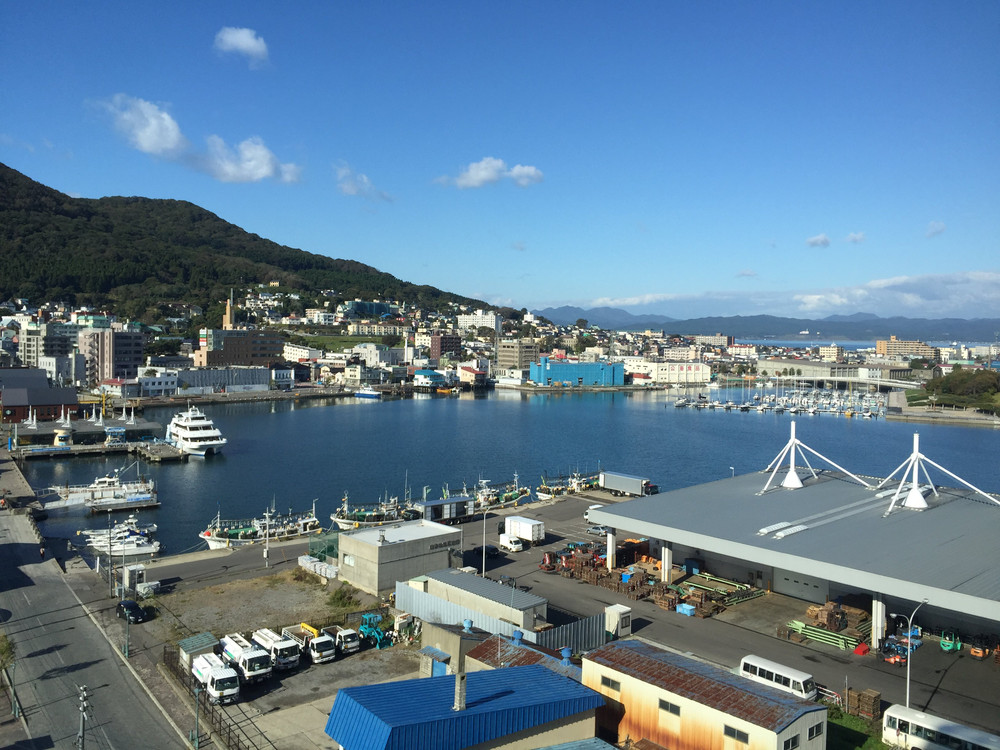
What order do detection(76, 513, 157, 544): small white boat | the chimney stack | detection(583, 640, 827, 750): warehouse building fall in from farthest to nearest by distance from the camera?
1. detection(76, 513, 157, 544): small white boat
2. detection(583, 640, 827, 750): warehouse building
3. the chimney stack

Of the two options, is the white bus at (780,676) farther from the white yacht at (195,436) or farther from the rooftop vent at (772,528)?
the white yacht at (195,436)

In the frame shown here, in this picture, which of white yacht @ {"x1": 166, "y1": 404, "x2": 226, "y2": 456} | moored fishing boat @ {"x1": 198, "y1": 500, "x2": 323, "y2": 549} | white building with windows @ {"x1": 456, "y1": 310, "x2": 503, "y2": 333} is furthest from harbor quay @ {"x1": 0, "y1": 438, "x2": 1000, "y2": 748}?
white building with windows @ {"x1": 456, "y1": 310, "x2": 503, "y2": 333}

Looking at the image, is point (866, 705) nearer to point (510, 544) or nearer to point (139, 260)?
point (510, 544)

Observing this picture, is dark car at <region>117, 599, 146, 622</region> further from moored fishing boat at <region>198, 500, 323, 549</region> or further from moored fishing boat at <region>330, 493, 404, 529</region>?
moored fishing boat at <region>330, 493, 404, 529</region>

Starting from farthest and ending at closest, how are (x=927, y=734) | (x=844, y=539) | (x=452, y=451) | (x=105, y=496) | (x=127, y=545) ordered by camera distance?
(x=452, y=451) < (x=105, y=496) < (x=127, y=545) < (x=844, y=539) < (x=927, y=734)

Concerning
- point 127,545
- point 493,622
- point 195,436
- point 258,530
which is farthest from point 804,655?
point 195,436

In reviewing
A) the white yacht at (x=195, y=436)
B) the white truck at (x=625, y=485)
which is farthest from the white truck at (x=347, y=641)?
the white yacht at (x=195, y=436)
